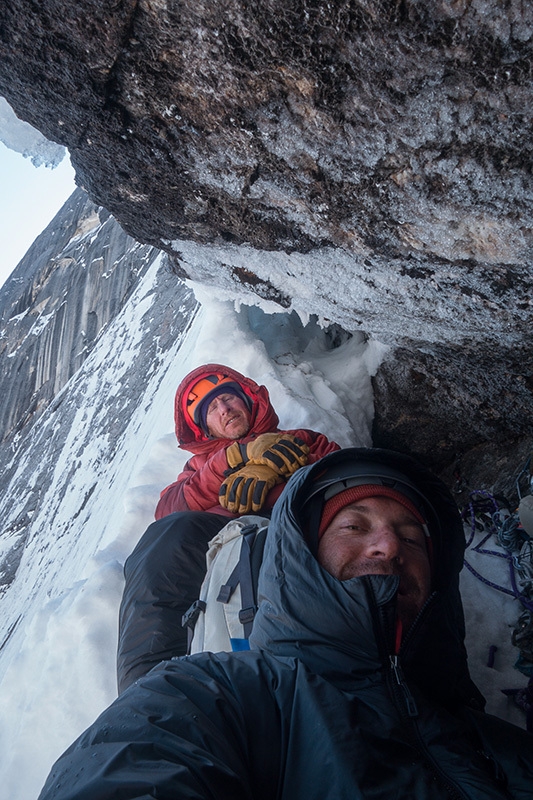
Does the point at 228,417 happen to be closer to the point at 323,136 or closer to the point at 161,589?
the point at 161,589

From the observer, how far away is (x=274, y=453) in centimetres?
292

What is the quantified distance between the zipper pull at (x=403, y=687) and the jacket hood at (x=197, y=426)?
6.86ft

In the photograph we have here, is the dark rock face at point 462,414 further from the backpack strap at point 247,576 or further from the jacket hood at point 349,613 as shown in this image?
the backpack strap at point 247,576

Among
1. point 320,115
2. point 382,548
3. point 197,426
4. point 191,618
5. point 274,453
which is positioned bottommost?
point 191,618

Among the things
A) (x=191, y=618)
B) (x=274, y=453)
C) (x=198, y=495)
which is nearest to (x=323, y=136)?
(x=274, y=453)

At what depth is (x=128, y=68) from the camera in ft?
5.50

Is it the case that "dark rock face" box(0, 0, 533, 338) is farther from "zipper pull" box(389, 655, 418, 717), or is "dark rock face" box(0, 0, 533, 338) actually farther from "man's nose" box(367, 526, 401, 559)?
"zipper pull" box(389, 655, 418, 717)

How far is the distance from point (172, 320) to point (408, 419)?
426 centimetres

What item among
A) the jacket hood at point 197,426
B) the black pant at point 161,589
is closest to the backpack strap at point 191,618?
the black pant at point 161,589

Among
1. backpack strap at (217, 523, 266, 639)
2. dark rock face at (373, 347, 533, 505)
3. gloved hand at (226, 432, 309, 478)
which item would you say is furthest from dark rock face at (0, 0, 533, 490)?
backpack strap at (217, 523, 266, 639)

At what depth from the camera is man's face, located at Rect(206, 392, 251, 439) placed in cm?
354

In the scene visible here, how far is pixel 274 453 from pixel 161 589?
0.89m

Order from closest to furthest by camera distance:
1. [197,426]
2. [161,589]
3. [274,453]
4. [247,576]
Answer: [247,576], [161,589], [274,453], [197,426]

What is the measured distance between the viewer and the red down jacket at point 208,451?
3.13m
